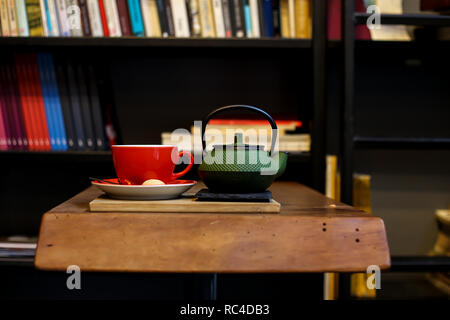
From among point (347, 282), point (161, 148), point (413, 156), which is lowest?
point (347, 282)

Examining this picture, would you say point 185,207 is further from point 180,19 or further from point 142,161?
point 180,19

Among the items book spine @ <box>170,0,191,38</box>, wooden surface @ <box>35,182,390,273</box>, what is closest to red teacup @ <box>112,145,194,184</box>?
wooden surface @ <box>35,182,390,273</box>

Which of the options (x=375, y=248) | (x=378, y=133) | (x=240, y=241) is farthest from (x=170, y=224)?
(x=378, y=133)

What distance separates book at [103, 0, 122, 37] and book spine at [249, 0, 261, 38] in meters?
0.42

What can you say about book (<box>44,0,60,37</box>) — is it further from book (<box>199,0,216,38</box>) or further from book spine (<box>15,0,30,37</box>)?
book (<box>199,0,216,38</box>)

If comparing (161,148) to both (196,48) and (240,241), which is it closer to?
(240,241)

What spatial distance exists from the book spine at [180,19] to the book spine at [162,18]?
3 cm

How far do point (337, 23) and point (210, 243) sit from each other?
1.02 m

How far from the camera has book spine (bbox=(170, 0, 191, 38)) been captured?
4.65ft

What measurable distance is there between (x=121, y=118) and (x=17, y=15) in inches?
19.5

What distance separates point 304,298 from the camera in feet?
5.50

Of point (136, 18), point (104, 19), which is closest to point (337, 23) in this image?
point (136, 18)

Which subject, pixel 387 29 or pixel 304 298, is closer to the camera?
pixel 387 29

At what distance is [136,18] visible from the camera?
1425mm
